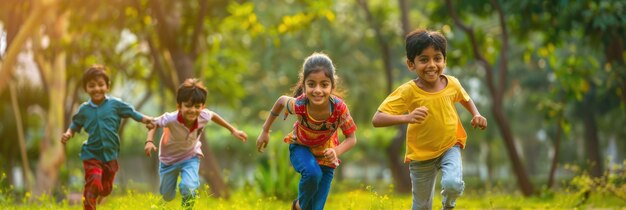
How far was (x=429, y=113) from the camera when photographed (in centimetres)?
671

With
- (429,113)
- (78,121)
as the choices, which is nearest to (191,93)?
(78,121)

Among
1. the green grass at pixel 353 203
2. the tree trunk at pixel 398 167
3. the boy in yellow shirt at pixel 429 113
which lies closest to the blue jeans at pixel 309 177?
the green grass at pixel 353 203

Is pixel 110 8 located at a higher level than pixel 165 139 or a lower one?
higher

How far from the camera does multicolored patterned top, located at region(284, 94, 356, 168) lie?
6852 mm

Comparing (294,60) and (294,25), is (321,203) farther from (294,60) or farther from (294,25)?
(294,60)

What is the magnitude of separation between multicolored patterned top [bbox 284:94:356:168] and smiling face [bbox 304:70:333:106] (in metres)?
0.16

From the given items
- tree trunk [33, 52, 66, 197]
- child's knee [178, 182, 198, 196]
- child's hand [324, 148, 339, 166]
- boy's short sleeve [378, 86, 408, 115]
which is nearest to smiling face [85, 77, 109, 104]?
child's knee [178, 182, 198, 196]

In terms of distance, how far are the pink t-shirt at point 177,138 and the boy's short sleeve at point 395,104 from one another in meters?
1.99

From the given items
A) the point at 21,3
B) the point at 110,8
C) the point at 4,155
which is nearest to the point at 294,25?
the point at 110,8

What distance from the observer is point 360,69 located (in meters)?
32.4

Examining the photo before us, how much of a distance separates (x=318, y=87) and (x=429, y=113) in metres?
0.86

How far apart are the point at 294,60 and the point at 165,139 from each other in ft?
76.8

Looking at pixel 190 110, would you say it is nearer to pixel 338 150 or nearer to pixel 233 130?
pixel 233 130

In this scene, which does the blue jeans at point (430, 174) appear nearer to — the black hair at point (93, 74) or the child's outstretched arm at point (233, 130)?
the child's outstretched arm at point (233, 130)
